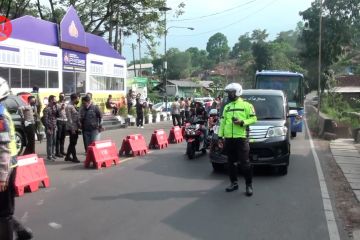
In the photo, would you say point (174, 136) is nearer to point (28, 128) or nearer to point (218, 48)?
point (28, 128)

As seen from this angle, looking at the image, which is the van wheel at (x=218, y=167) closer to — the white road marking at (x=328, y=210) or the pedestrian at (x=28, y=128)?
the white road marking at (x=328, y=210)

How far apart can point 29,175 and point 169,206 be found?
272cm

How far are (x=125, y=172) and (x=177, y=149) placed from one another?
5223 mm

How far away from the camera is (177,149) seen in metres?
16.7

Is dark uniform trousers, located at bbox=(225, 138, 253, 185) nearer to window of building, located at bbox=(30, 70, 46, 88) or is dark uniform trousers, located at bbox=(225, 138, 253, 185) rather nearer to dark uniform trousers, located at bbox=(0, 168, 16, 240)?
Result: dark uniform trousers, located at bbox=(0, 168, 16, 240)

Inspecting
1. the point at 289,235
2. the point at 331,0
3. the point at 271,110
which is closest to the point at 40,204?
the point at 289,235

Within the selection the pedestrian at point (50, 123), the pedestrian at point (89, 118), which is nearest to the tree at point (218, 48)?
the pedestrian at point (50, 123)

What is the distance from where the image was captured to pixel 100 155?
40.3 feet

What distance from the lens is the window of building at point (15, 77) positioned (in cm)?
2209

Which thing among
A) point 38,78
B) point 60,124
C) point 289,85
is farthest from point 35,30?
point 289,85

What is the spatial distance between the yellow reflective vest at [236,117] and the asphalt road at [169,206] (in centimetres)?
103

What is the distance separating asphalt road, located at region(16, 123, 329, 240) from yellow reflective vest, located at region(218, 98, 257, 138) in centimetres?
103

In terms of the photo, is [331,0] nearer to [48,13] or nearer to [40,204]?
[48,13]

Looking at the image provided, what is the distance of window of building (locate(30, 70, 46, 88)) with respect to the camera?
77.9 ft
